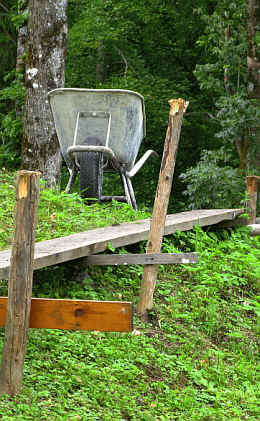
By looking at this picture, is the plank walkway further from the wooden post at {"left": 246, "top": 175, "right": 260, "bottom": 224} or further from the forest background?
the forest background

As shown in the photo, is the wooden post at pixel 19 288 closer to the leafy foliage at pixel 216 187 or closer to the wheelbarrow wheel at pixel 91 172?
the wheelbarrow wheel at pixel 91 172

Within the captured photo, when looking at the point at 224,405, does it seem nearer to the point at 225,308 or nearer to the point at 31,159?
the point at 225,308

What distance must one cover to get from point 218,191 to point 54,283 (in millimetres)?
8195

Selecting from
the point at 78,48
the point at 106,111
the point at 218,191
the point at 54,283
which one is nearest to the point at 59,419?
the point at 54,283

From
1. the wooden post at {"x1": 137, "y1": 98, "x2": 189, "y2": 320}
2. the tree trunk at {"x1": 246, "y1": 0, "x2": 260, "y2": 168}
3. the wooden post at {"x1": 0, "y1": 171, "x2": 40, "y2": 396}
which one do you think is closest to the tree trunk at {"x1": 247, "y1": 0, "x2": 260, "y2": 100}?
the tree trunk at {"x1": 246, "y1": 0, "x2": 260, "y2": 168}

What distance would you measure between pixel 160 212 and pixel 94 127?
238cm

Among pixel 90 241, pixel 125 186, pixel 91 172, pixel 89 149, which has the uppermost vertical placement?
pixel 89 149

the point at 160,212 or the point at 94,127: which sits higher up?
the point at 94,127

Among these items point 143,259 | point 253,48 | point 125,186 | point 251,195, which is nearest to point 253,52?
point 253,48

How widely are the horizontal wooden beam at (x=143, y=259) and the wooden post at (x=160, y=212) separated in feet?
0.40

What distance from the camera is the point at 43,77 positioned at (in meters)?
9.69

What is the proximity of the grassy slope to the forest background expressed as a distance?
4.46 m

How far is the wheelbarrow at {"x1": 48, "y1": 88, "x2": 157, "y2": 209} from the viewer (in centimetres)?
755

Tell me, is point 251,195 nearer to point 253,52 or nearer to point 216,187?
point 216,187
